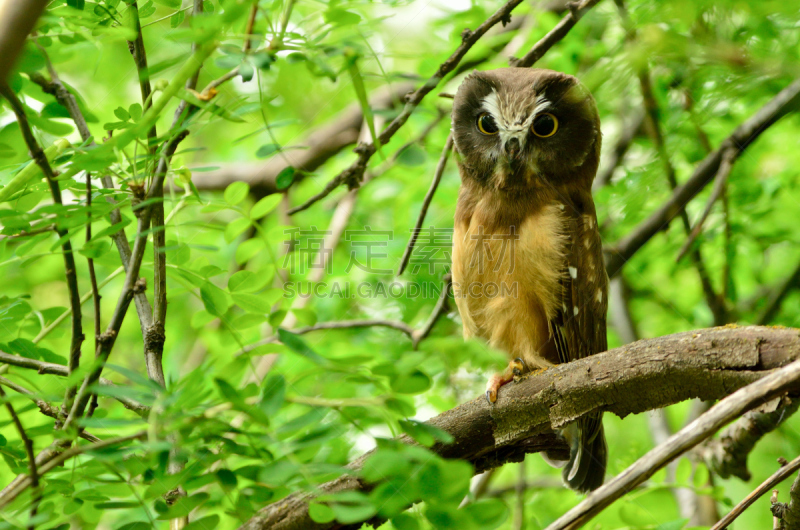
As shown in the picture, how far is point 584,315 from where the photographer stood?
3777 millimetres

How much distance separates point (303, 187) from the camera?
21.7ft

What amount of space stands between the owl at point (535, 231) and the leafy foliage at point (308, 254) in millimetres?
368

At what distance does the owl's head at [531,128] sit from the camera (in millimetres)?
3861

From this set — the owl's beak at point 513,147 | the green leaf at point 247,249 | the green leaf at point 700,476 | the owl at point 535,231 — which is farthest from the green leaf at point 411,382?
the green leaf at point 700,476

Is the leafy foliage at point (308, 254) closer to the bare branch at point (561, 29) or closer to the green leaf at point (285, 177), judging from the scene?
the green leaf at point (285, 177)

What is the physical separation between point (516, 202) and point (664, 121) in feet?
6.45

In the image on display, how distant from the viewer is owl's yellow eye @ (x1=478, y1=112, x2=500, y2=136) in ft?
13.2

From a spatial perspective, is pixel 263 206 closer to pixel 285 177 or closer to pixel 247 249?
pixel 247 249

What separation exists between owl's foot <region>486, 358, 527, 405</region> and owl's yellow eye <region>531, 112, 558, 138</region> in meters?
1.47

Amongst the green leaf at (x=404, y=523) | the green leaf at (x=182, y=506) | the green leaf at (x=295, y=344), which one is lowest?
the green leaf at (x=404, y=523)

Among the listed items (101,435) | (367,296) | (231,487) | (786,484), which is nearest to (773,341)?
(231,487)

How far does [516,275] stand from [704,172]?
5.56 ft

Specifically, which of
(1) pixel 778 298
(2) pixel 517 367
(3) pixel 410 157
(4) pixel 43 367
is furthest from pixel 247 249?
(1) pixel 778 298

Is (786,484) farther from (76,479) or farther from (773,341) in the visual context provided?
(76,479)
